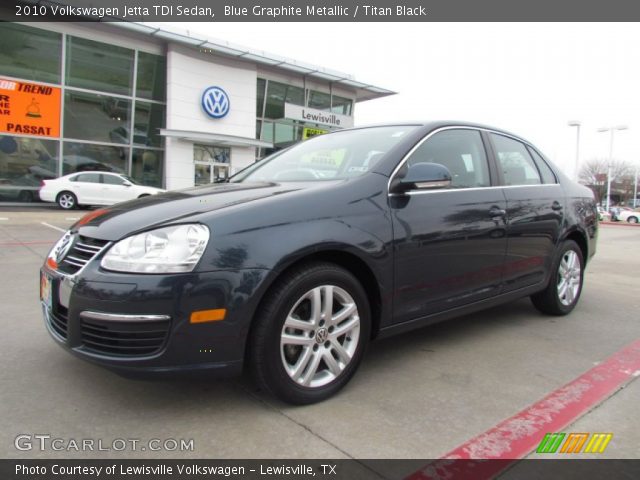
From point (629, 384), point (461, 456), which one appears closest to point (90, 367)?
point (461, 456)

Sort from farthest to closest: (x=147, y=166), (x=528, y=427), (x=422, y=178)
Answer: (x=147, y=166)
(x=422, y=178)
(x=528, y=427)

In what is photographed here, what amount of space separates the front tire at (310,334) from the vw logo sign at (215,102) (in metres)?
18.6

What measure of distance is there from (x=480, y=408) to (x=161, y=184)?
18.8 m

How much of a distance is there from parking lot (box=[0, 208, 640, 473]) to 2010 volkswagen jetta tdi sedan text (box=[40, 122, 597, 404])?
0.25 meters

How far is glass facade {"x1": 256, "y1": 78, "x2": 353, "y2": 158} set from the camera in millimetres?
22141

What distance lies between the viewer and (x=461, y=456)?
6.61ft

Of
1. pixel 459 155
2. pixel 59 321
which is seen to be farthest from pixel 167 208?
pixel 459 155

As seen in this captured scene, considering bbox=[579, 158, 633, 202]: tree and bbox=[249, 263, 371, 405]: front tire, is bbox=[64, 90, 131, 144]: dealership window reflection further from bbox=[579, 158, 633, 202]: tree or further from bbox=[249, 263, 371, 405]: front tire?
bbox=[579, 158, 633, 202]: tree

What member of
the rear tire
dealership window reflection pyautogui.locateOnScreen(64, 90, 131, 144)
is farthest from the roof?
the rear tire

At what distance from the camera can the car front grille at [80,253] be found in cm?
226

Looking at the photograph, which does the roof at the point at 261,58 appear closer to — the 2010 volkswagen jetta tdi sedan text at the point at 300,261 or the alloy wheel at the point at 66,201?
the alloy wheel at the point at 66,201

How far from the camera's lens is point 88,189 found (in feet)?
51.0

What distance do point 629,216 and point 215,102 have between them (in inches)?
1262

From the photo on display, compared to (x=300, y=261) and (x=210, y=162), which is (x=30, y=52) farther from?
(x=300, y=261)
